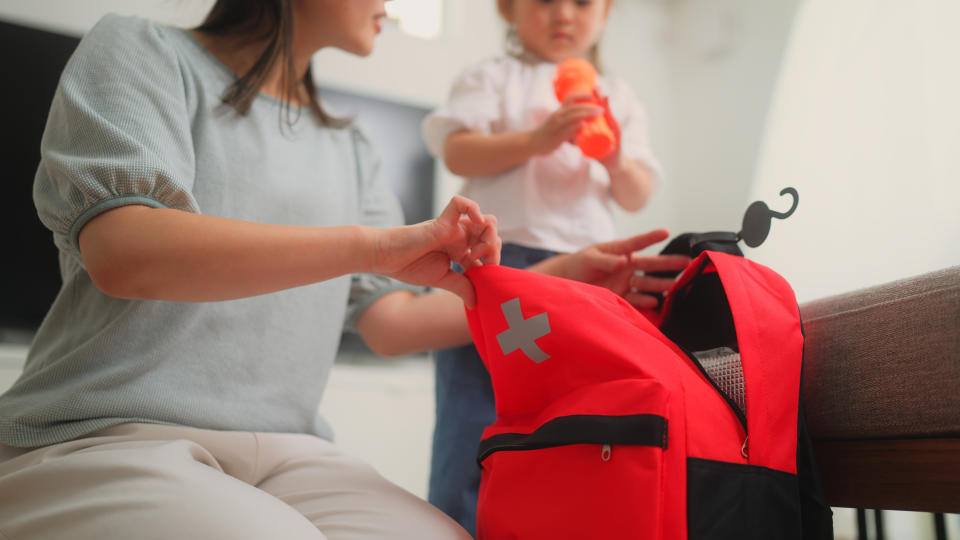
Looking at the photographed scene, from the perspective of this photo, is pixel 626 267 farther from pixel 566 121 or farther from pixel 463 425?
pixel 463 425

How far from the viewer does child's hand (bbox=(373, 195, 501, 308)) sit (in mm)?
634

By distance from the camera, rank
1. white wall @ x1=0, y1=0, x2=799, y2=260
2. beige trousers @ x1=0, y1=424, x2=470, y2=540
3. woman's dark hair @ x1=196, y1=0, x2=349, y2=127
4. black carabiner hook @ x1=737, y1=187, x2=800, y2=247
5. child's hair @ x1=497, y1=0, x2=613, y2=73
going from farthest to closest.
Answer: white wall @ x1=0, y1=0, x2=799, y2=260
child's hair @ x1=497, y1=0, x2=613, y2=73
woman's dark hair @ x1=196, y1=0, x2=349, y2=127
black carabiner hook @ x1=737, y1=187, x2=800, y2=247
beige trousers @ x1=0, y1=424, x2=470, y2=540

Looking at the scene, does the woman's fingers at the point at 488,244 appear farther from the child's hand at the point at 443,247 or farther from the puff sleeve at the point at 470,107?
the puff sleeve at the point at 470,107

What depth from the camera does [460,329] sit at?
2.94 feet

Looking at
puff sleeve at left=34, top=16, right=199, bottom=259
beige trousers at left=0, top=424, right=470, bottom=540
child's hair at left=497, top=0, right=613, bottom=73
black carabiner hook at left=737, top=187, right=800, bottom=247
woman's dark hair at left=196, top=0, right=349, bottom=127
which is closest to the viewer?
beige trousers at left=0, top=424, right=470, bottom=540

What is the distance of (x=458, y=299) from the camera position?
904mm

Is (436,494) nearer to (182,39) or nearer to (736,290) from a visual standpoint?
(736,290)

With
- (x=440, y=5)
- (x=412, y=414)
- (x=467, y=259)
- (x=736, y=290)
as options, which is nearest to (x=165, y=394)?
(x=467, y=259)

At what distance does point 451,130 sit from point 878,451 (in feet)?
2.36

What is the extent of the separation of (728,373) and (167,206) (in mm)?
528

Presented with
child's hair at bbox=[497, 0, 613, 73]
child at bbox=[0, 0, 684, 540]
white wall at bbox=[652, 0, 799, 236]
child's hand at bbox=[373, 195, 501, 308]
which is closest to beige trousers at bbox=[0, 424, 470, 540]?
child at bbox=[0, 0, 684, 540]

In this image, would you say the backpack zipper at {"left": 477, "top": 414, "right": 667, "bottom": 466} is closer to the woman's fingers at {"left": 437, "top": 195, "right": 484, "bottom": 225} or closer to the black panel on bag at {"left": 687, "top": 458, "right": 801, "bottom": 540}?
the black panel on bag at {"left": 687, "top": 458, "right": 801, "bottom": 540}

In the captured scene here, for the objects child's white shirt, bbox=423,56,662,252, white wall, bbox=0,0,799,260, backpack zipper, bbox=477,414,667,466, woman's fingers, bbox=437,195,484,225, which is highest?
white wall, bbox=0,0,799,260

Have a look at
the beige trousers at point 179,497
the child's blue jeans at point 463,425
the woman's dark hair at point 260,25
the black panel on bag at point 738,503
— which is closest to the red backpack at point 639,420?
the black panel on bag at point 738,503
